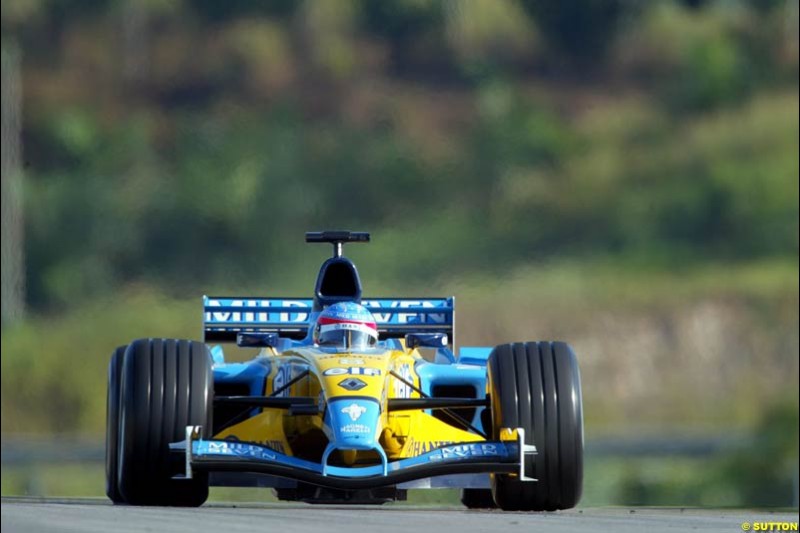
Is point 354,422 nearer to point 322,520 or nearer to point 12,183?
point 322,520

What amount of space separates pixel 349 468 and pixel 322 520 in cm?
108

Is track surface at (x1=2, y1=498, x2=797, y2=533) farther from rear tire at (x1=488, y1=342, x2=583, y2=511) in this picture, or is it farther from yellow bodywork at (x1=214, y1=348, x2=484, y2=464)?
Result: yellow bodywork at (x1=214, y1=348, x2=484, y2=464)

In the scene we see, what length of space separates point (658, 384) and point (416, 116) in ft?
20.0

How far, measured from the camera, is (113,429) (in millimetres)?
15008

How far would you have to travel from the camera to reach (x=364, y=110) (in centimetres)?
3547

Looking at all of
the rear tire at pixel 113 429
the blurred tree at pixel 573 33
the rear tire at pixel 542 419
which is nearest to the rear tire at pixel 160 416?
the rear tire at pixel 113 429

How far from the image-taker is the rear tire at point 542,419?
47.4ft

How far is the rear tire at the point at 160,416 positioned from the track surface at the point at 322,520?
35 cm

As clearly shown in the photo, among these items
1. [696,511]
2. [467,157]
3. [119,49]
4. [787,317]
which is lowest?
[696,511]

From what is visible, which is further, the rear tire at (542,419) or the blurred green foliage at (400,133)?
the blurred green foliage at (400,133)

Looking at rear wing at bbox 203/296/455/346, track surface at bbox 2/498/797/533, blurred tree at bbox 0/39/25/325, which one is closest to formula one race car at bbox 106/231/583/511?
track surface at bbox 2/498/797/533

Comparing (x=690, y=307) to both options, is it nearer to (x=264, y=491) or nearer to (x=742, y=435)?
(x=742, y=435)

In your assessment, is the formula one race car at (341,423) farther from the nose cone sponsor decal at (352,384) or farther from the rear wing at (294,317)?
the rear wing at (294,317)

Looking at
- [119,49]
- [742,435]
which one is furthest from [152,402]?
[119,49]
